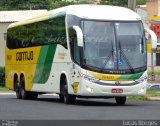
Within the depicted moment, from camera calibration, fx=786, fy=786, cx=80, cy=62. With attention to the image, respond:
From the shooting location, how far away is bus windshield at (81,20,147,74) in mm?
28953

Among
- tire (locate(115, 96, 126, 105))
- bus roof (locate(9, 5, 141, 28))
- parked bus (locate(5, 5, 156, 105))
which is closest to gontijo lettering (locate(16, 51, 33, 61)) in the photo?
parked bus (locate(5, 5, 156, 105))

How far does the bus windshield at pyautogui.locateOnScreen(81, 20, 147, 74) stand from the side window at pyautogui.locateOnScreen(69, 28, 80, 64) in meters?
0.39

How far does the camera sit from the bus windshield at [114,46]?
1140 inches

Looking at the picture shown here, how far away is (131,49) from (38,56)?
5850 mm

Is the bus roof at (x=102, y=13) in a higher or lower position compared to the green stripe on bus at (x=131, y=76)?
higher

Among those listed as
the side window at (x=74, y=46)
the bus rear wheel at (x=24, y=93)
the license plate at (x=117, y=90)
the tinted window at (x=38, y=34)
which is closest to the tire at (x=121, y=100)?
the license plate at (x=117, y=90)

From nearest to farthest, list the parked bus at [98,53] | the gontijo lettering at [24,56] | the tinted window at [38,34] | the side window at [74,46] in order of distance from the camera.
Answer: the parked bus at [98,53]
the side window at [74,46]
the tinted window at [38,34]
the gontijo lettering at [24,56]

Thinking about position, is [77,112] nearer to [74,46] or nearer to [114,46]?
[114,46]

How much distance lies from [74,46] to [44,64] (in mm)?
4025

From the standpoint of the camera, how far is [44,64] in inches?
1308

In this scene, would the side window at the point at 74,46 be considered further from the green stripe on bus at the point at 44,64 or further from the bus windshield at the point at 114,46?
the green stripe on bus at the point at 44,64

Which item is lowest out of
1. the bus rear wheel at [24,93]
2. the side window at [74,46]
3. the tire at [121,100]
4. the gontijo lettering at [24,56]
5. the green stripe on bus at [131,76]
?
the bus rear wheel at [24,93]

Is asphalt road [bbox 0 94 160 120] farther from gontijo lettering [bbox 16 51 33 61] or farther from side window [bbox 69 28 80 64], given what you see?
gontijo lettering [bbox 16 51 33 61]

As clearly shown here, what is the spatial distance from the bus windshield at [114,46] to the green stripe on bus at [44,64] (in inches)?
114
